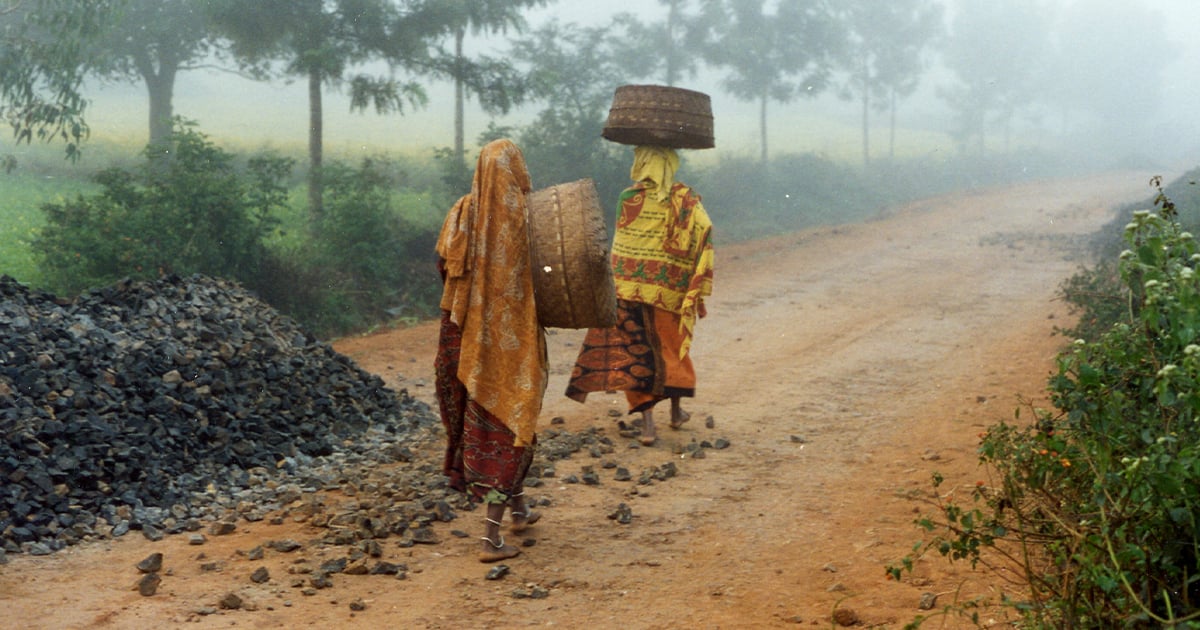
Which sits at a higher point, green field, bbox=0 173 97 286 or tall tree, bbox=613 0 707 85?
tall tree, bbox=613 0 707 85

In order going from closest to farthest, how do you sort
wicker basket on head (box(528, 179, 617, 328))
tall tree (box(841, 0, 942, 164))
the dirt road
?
the dirt road → wicker basket on head (box(528, 179, 617, 328)) → tall tree (box(841, 0, 942, 164))

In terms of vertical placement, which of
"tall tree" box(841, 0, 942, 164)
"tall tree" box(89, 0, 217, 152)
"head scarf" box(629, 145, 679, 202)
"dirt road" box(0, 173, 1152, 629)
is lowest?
"dirt road" box(0, 173, 1152, 629)

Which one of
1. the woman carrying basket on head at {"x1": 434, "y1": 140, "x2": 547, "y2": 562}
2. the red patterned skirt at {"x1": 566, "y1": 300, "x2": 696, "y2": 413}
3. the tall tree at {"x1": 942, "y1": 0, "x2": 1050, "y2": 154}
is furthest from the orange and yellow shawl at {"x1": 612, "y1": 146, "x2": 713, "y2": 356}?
the tall tree at {"x1": 942, "y1": 0, "x2": 1050, "y2": 154}

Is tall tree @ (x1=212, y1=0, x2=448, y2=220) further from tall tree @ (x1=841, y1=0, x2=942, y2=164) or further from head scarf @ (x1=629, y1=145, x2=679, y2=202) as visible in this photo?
tall tree @ (x1=841, y1=0, x2=942, y2=164)

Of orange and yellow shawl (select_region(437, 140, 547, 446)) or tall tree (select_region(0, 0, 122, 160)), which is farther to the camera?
tall tree (select_region(0, 0, 122, 160))

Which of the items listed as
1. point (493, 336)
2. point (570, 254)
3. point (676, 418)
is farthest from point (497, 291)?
point (676, 418)

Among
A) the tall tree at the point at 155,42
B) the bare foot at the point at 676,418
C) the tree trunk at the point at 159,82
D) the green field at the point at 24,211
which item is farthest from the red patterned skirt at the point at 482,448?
the tree trunk at the point at 159,82

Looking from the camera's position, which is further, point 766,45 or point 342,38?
point 766,45

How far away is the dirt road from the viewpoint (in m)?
4.48

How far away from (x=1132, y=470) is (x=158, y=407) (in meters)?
5.54

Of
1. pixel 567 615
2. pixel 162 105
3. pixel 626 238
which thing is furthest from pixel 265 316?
pixel 162 105

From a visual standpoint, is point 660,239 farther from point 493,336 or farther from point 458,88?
point 458,88

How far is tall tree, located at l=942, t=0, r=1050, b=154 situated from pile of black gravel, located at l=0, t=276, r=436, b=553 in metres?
46.5

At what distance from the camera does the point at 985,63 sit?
52.4 m
